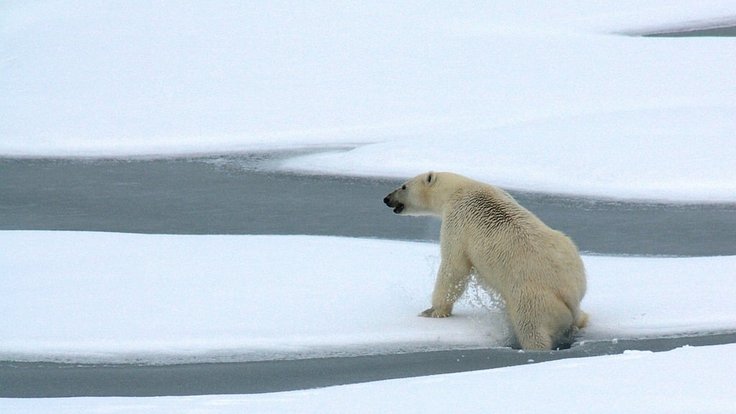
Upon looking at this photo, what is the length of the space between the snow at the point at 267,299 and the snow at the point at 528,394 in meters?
0.89

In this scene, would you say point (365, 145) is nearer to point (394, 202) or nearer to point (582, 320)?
point (394, 202)

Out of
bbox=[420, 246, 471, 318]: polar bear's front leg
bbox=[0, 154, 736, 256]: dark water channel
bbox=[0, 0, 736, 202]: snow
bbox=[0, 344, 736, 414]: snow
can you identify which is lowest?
bbox=[0, 344, 736, 414]: snow

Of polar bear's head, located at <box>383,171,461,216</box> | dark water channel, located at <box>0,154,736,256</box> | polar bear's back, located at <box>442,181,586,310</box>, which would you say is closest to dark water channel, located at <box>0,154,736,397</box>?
dark water channel, located at <box>0,154,736,256</box>

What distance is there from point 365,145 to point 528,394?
7.12 metres

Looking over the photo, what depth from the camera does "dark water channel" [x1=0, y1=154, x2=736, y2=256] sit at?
8234 mm

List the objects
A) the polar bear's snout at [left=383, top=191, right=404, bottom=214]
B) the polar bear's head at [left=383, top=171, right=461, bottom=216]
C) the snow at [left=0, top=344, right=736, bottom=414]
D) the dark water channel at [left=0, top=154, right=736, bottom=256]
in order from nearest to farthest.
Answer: the snow at [left=0, top=344, right=736, bottom=414] < the polar bear's head at [left=383, top=171, right=461, bottom=216] < the polar bear's snout at [left=383, top=191, right=404, bottom=214] < the dark water channel at [left=0, top=154, right=736, bottom=256]

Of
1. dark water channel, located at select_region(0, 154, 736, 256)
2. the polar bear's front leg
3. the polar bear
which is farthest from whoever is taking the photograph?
dark water channel, located at select_region(0, 154, 736, 256)

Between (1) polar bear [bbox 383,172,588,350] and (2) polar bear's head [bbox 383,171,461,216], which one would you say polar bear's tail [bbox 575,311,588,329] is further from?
(2) polar bear's head [bbox 383,171,461,216]

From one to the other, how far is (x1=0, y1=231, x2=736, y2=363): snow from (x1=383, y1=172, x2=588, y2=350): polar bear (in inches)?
8.2

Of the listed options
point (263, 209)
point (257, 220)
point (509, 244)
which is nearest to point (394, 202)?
point (509, 244)

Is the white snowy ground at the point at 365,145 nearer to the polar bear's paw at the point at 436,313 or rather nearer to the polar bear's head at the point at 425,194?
the polar bear's paw at the point at 436,313

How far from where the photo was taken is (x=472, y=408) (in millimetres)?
4223

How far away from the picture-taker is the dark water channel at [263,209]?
324 inches

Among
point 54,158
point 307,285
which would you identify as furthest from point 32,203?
point 307,285
